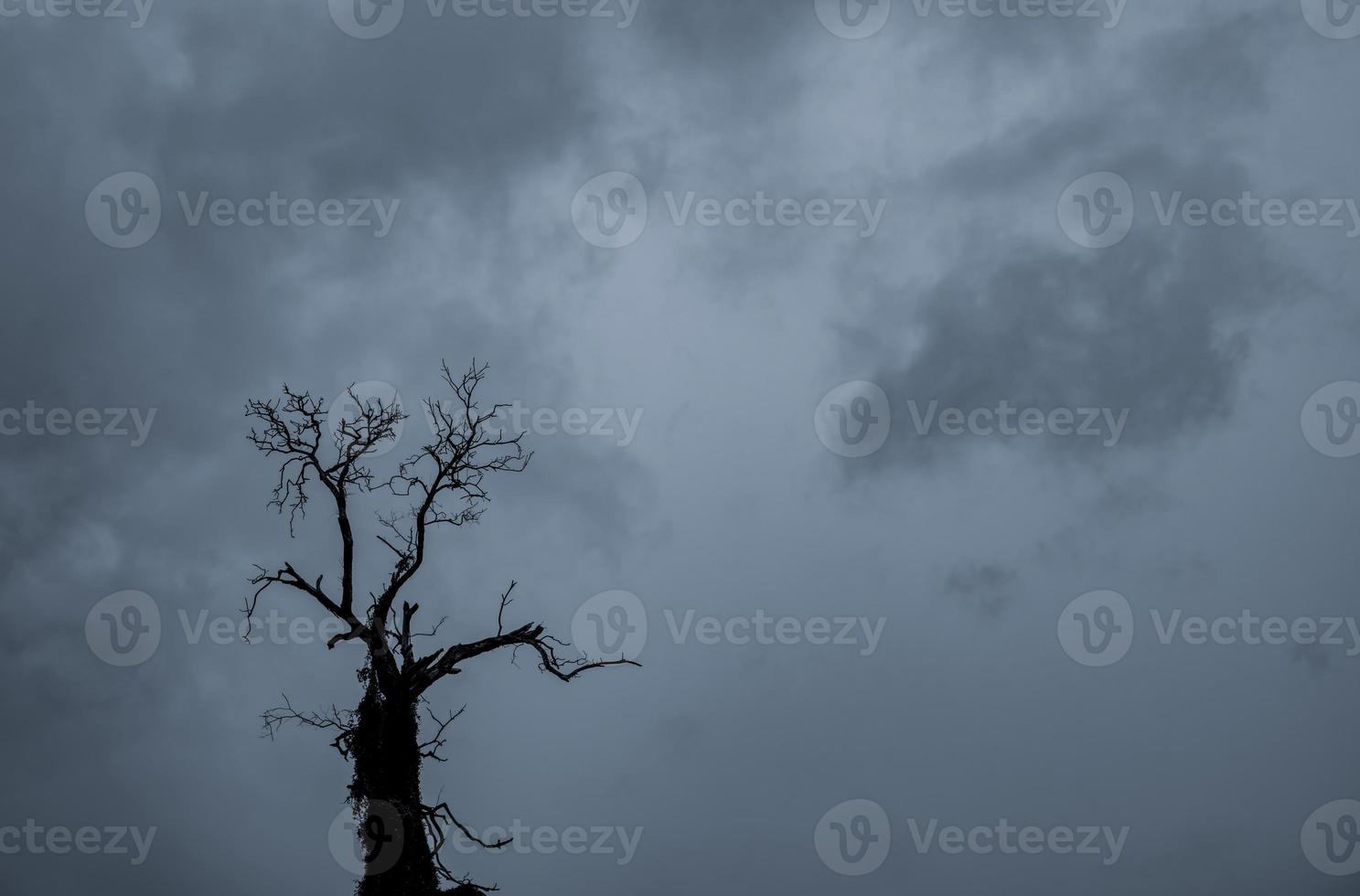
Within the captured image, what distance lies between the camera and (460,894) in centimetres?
1306

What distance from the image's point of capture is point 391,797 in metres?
13.0

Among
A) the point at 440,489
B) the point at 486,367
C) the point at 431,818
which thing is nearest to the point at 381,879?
the point at 431,818

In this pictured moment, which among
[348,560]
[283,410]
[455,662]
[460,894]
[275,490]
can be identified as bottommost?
[460,894]

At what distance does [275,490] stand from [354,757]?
3927 millimetres

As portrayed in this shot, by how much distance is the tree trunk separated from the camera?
41.3 feet

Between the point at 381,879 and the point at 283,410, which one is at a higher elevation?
the point at 283,410

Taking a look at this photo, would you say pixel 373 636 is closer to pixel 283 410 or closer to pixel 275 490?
pixel 275 490

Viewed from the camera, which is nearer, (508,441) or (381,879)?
(381,879)

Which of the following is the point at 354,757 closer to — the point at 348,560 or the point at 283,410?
the point at 348,560

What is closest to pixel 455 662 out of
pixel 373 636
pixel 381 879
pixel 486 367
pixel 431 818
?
pixel 373 636

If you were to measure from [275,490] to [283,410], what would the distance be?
116 cm

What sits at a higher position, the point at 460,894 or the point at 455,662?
the point at 455,662

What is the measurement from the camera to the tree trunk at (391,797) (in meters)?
Result: 12.6

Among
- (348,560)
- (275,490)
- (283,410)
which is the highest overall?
(283,410)
